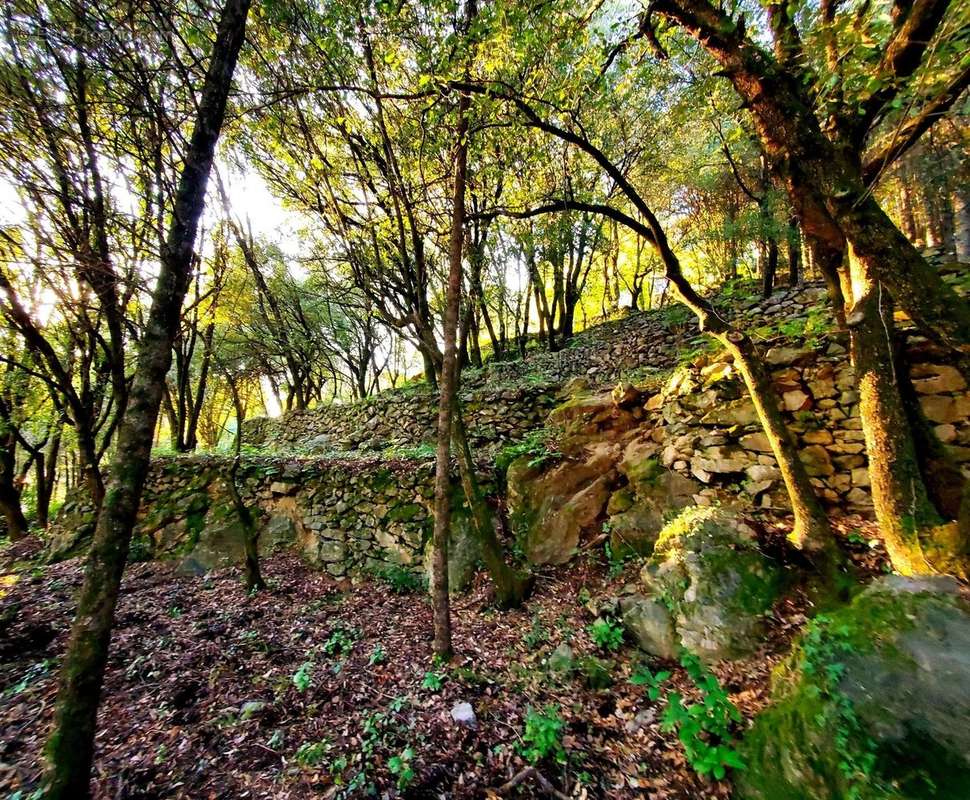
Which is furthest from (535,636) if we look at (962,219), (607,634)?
(962,219)

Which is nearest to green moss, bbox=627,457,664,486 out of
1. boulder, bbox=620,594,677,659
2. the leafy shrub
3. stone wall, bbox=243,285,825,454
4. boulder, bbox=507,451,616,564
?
boulder, bbox=507,451,616,564

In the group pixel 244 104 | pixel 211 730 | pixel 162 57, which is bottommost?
pixel 211 730

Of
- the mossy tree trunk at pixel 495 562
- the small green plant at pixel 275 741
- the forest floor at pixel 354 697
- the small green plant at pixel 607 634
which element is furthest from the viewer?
the mossy tree trunk at pixel 495 562

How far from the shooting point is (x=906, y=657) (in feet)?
7.33

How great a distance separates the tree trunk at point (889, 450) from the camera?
2.70m

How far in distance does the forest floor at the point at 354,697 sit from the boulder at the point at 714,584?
0.46ft

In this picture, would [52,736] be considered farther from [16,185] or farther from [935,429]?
[935,429]

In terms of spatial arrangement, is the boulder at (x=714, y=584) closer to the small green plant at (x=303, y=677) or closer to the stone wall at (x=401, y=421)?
the small green plant at (x=303, y=677)

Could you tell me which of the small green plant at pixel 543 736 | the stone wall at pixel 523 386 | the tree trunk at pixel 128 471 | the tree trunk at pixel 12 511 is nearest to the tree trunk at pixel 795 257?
the stone wall at pixel 523 386

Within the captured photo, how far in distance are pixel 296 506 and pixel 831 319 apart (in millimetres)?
8942

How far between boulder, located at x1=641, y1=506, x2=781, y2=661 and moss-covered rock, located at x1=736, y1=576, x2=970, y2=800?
18.6 inches

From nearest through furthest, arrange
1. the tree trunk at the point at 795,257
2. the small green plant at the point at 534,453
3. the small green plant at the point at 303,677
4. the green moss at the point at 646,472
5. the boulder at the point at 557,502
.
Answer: the small green plant at the point at 303,677 < the green moss at the point at 646,472 < the boulder at the point at 557,502 < the small green plant at the point at 534,453 < the tree trunk at the point at 795,257

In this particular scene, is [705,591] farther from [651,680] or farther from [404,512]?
[404,512]

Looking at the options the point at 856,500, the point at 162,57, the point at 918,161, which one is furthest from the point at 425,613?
the point at 918,161
